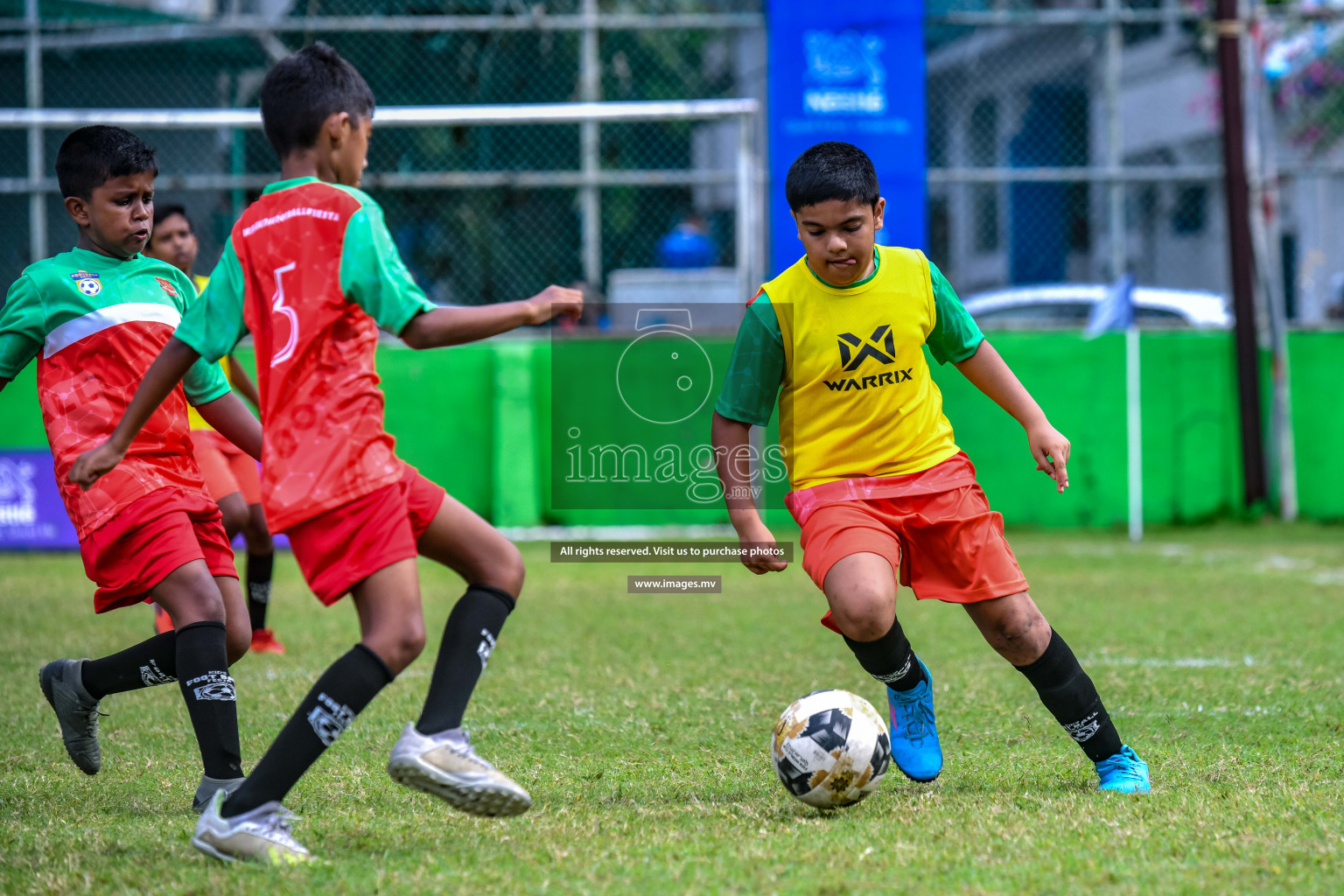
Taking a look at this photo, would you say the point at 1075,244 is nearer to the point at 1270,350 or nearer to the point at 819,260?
the point at 1270,350

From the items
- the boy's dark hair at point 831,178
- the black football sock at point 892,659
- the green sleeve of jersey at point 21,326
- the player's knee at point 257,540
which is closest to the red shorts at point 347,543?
the green sleeve of jersey at point 21,326

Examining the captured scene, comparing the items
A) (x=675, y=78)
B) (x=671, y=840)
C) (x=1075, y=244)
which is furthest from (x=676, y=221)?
(x=671, y=840)

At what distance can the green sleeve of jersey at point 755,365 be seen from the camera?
3.77 meters

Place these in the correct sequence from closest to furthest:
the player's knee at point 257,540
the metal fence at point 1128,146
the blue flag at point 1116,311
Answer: the player's knee at point 257,540
the blue flag at point 1116,311
the metal fence at point 1128,146

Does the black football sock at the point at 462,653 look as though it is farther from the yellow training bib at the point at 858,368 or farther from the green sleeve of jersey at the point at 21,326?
the green sleeve of jersey at the point at 21,326

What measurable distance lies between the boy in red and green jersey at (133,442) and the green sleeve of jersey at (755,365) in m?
1.29

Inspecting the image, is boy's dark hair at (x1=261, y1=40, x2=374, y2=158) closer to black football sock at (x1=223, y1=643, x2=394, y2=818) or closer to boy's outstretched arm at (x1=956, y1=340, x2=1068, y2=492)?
black football sock at (x1=223, y1=643, x2=394, y2=818)

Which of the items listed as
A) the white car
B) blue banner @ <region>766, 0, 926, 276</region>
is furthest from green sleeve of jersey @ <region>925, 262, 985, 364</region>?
the white car

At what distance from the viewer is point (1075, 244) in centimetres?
1534

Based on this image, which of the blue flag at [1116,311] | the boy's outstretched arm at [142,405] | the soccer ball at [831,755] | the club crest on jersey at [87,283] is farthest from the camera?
the blue flag at [1116,311]

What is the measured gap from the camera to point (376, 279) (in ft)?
9.62

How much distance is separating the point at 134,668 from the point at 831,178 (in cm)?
223

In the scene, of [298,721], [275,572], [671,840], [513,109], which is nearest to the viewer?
[298,721]

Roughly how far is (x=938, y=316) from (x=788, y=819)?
137 centimetres
